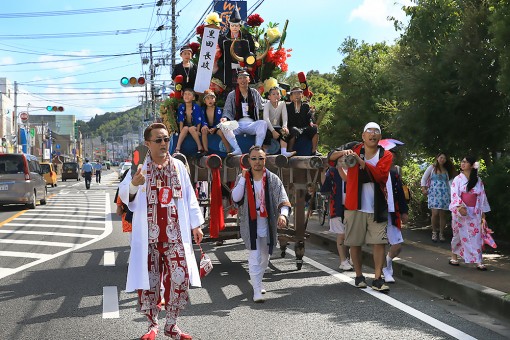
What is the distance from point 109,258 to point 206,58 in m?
3.63

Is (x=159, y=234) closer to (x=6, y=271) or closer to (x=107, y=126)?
(x=6, y=271)

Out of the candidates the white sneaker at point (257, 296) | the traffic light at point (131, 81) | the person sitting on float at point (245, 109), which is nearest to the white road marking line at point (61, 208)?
the traffic light at point (131, 81)

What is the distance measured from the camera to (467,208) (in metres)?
9.28

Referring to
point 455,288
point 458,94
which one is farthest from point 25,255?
point 458,94

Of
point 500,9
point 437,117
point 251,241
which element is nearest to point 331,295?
point 251,241

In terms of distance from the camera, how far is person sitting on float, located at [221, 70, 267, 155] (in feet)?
31.9

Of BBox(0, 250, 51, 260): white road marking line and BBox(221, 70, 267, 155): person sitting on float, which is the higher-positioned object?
BBox(221, 70, 267, 155): person sitting on float

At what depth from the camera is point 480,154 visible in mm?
13344

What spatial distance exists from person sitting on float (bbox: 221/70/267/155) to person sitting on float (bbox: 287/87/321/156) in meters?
0.50

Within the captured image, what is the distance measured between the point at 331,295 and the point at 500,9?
538 cm

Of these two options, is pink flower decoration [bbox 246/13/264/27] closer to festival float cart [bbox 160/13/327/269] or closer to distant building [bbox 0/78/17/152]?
festival float cart [bbox 160/13/327/269]

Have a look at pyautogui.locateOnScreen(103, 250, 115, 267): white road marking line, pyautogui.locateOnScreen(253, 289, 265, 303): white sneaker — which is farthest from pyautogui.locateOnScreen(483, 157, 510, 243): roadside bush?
pyautogui.locateOnScreen(103, 250, 115, 267): white road marking line

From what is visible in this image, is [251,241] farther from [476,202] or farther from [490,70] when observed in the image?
[490,70]

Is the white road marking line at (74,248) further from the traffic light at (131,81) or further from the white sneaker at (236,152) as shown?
the traffic light at (131,81)
